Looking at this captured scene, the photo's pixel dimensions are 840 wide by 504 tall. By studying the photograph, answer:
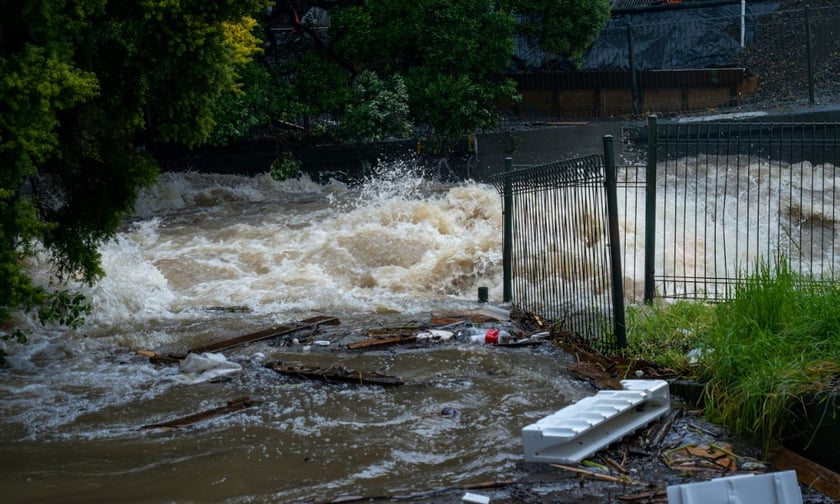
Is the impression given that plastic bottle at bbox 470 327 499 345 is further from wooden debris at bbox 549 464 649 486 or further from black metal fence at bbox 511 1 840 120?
black metal fence at bbox 511 1 840 120

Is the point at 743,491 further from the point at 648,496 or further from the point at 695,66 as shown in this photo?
the point at 695,66

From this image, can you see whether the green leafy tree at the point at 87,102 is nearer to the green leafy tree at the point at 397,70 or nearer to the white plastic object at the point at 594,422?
the white plastic object at the point at 594,422

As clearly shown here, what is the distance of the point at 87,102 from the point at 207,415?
4322 mm

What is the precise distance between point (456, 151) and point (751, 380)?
16247 mm

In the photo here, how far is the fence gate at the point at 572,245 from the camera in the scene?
25.6 ft

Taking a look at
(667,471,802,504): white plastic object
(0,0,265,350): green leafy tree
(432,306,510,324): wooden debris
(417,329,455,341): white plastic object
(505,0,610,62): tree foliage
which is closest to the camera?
(667,471,802,504): white plastic object

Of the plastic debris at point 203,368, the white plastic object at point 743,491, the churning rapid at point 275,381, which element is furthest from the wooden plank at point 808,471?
the plastic debris at point 203,368

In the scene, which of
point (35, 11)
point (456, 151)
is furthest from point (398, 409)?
point (456, 151)

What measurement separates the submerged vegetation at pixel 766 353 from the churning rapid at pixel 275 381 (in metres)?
1.15

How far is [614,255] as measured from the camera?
7.77 m

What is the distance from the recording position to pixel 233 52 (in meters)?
10.3

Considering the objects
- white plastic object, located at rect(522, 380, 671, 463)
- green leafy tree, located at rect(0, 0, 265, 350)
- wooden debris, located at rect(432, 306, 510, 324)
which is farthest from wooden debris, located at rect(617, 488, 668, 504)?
green leafy tree, located at rect(0, 0, 265, 350)

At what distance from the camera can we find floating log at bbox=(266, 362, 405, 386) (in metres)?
7.83

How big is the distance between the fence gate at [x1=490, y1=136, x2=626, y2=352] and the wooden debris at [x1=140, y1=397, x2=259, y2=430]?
3051 millimetres
